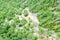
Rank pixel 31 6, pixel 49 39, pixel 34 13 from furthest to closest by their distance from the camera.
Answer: pixel 31 6 → pixel 34 13 → pixel 49 39

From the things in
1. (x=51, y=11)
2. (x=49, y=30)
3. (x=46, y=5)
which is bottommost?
(x=49, y=30)

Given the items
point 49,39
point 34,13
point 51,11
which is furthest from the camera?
point 34,13

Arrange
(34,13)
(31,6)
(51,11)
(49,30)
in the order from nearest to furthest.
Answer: (49,30), (51,11), (34,13), (31,6)

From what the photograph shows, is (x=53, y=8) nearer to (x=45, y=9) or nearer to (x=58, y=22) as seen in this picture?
(x=45, y=9)

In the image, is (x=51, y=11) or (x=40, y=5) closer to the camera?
(x=51, y=11)

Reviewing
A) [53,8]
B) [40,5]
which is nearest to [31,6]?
[40,5]

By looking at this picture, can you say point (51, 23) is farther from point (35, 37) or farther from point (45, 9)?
point (45, 9)

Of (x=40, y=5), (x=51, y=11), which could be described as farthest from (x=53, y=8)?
(x=40, y=5)

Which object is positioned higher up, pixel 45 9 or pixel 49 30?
pixel 45 9

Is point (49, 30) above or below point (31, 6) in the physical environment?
below
